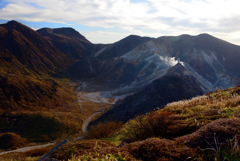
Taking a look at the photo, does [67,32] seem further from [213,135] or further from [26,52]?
[213,135]

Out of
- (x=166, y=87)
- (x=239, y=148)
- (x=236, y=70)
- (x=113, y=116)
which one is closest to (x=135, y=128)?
(x=239, y=148)

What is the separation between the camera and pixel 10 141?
26.2 metres

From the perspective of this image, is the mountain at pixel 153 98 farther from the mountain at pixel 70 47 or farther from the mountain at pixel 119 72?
the mountain at pixel 70 47

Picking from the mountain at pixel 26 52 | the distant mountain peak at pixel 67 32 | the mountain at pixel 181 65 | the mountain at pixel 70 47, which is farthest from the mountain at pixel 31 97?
the distant mountain peak at pixel 67 32

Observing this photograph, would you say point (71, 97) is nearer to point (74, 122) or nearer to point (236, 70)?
point (74, 122)

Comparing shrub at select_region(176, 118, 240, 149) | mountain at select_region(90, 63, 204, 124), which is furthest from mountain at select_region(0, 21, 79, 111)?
shrub at select_region(176, 118, 240, 149)

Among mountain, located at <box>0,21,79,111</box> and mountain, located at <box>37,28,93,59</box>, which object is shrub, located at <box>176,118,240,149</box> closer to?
mountain, located at <box>0,21,79,111</box>

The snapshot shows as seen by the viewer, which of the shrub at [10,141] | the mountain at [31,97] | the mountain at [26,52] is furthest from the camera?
the mountain at [26,52]

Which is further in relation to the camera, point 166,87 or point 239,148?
point 166,87

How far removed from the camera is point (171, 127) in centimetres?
551

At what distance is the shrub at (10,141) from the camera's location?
2554cm

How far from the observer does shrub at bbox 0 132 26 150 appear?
25.5m

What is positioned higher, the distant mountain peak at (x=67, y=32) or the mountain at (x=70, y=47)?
the distant mountain peak at (x=67, y=32)

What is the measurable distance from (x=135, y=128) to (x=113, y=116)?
21.7 m
